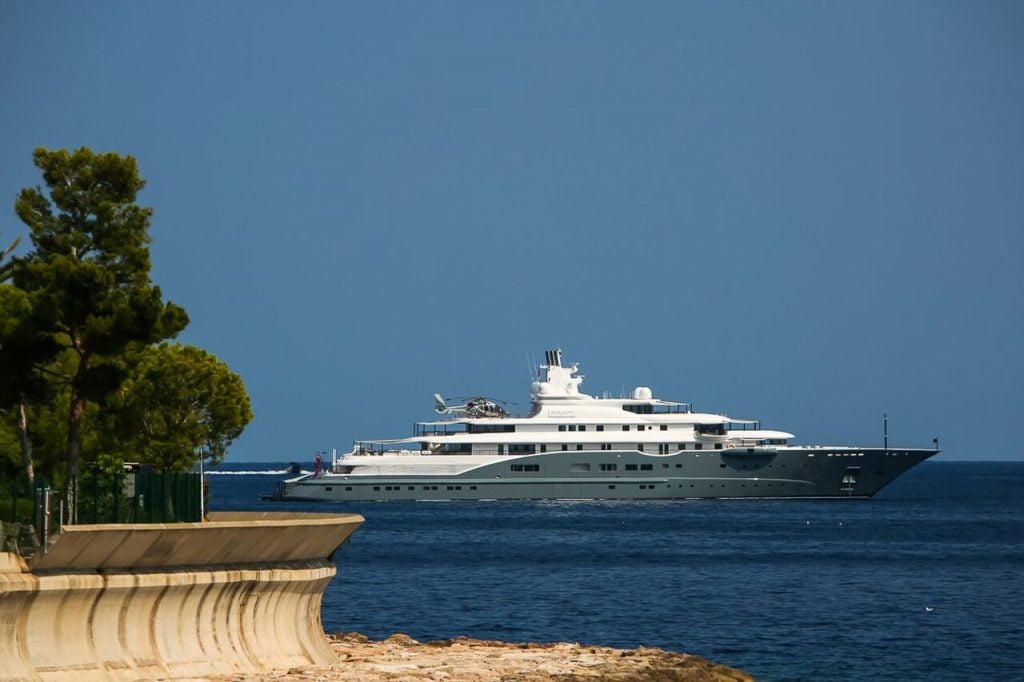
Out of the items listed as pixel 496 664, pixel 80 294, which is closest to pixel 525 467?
pixel 496 664

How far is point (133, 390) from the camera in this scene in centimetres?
4016

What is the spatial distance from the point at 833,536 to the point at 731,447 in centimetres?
2200

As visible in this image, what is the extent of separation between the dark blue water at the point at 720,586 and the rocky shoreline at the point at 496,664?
8.50 ft

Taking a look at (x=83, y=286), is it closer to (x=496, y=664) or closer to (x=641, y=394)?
(x=496, y=664)

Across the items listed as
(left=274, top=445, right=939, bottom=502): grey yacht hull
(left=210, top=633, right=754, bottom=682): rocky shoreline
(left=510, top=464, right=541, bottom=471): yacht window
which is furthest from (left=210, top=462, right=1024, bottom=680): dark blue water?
(left=510, top=464, right=541, bottom=471): yacht window

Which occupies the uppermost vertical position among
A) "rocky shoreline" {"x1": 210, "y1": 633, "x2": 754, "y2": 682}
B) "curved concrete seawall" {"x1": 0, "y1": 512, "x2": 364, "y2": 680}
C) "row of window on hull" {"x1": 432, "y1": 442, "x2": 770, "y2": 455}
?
"row of window on hull" {"x1": 432, "y1": 442, "x2": 770, "y2": 455}

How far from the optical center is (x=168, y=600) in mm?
19969

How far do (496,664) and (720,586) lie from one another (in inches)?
780

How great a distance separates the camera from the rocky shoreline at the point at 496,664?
22.4 metres

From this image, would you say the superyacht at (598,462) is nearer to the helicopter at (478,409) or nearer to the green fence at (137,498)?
the helicopter at (478,409)

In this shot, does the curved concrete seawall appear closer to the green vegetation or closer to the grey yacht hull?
the green vegetation

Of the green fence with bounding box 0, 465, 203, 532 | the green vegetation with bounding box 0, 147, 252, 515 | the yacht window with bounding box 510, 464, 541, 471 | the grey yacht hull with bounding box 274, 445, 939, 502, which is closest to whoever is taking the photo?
the green fence with bounding box 0, 465, 203, 532

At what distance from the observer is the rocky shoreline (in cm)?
2242

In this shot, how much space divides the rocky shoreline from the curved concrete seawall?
58 centimetres
